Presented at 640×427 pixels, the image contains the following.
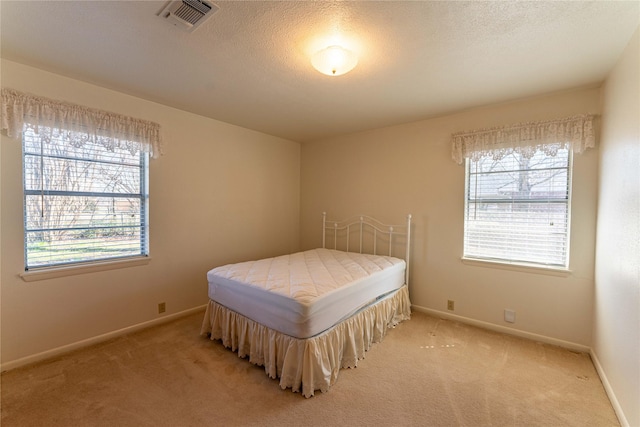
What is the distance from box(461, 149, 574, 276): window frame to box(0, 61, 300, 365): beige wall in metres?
2.54

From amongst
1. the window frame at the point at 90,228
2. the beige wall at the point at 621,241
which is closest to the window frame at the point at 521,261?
the beige wall at the point at 621,241

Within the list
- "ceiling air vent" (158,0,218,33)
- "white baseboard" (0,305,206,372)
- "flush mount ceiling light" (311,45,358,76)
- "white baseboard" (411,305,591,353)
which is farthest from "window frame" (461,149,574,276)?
"white baseboard" (0,305,206,372)

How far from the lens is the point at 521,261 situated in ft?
8.72

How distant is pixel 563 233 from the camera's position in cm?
246

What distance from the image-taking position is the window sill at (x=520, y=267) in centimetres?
244

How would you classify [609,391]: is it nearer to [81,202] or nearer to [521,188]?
[521,188]

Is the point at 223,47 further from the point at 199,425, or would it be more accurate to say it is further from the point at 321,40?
the point at 199,425

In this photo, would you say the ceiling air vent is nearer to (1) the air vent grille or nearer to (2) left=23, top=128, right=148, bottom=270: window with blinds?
(1) the air vent grille

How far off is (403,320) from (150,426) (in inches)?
95.3

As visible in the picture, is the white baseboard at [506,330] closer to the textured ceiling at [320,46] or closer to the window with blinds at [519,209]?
the window with blinds at [519,209]

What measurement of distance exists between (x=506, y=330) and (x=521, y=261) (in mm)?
721

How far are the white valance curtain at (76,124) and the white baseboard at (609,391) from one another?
13.5 feet

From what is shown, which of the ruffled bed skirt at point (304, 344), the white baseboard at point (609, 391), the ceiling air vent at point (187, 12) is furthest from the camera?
the ruffled bed skirt at point (304, 344)

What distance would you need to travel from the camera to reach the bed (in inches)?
72.9
